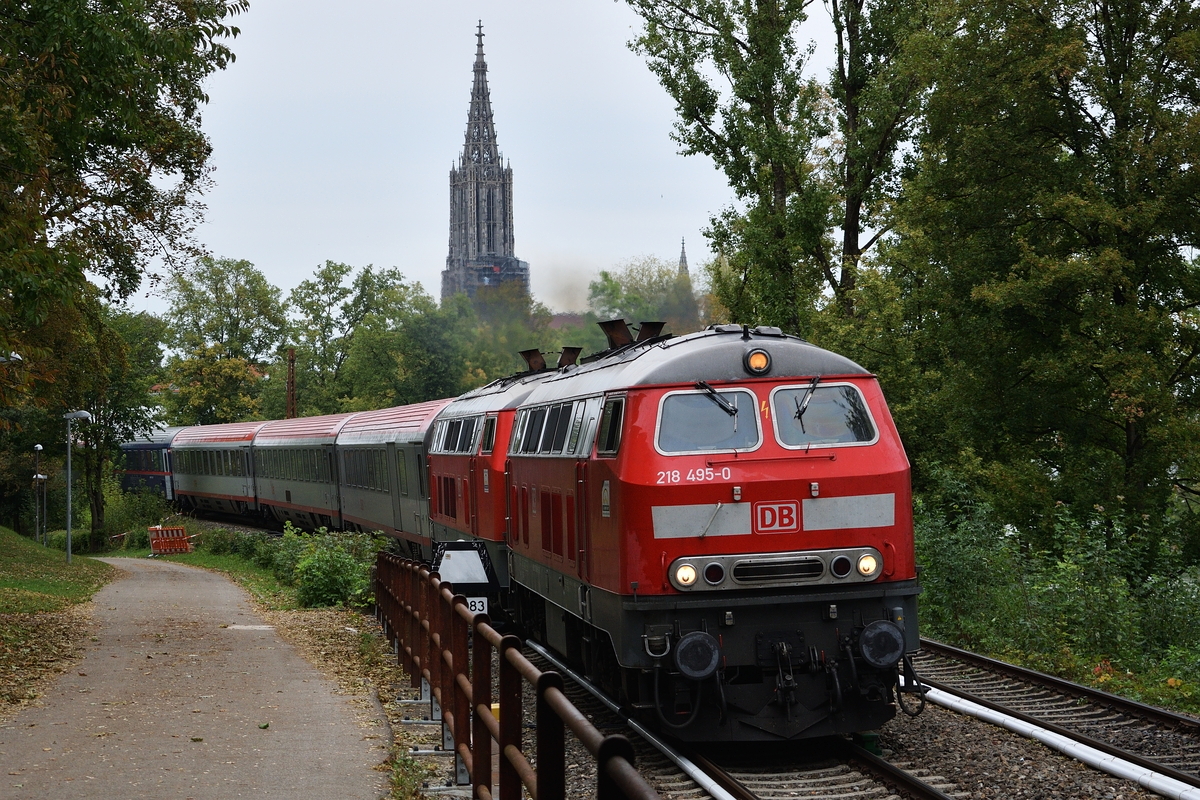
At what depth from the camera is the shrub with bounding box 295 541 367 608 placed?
70.3ft

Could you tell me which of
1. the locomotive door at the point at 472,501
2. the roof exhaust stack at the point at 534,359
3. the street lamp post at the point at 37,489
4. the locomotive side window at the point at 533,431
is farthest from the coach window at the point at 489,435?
the street lamp post at the point at 37,489

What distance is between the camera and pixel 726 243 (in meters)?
32.5

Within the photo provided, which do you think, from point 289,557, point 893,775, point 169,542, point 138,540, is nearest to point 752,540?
point 893,775

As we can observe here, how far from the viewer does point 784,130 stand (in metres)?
30.4

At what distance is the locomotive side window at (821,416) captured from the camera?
31.5ft

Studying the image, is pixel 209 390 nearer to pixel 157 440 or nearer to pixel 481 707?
pixel 157 440

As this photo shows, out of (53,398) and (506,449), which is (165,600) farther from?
(506,449)

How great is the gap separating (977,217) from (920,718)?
1475 centimetres

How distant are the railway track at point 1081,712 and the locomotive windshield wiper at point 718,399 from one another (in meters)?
3.33

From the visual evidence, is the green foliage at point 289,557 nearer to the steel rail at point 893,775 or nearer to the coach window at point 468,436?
the coach window at point 468,436

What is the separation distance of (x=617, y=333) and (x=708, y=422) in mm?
4492

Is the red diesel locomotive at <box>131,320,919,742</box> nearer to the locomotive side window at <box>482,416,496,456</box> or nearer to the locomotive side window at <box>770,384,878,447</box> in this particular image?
the locomotive side window at <box>770,384,878,447</box>

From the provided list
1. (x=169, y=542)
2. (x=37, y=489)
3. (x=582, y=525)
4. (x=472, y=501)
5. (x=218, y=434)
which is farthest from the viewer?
(x=37, y=489)

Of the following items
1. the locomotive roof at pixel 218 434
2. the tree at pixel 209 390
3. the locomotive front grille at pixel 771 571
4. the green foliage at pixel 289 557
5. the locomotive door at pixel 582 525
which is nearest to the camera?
the locomotive front grille at pixel 771 571
